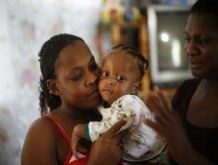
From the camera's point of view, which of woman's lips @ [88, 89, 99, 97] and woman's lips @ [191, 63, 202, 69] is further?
woman's lips @ [88, 89, 99, 97]

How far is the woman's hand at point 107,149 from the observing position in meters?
0.92

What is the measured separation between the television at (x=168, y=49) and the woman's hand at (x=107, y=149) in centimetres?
278

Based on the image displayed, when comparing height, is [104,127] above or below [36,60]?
below

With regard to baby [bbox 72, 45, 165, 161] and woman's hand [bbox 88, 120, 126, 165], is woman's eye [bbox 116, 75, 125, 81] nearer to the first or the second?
baby [bbox 72, 45, 165, 161]

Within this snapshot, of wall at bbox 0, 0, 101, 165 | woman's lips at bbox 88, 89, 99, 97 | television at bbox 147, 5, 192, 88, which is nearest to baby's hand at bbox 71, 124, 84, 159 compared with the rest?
woman's lips at bbox 88, 89, 99, 97

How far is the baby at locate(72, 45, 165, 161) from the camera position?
3.09 ft

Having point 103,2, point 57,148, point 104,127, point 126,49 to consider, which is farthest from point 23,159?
point 103,2

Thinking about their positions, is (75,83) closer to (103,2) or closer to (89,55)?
(89,55)

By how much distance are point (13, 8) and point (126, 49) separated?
45cm

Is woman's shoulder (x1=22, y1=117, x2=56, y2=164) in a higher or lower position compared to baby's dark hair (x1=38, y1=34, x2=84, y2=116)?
lower

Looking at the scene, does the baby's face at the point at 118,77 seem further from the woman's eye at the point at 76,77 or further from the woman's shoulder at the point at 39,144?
the woman's shoulder at the point at 39,144

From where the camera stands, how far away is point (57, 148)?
100cm

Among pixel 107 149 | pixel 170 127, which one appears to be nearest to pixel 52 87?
pixel 107 149

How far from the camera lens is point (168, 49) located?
3.73m
